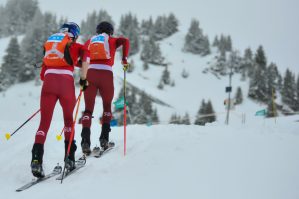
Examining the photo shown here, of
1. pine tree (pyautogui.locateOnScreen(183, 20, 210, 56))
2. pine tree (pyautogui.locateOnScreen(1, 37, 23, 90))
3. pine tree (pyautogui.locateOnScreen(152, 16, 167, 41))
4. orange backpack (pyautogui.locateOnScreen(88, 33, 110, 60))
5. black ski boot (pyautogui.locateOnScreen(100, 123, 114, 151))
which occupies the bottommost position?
black ski boot (pyautogui.locateOnScreen(100, 123, 114, 151))

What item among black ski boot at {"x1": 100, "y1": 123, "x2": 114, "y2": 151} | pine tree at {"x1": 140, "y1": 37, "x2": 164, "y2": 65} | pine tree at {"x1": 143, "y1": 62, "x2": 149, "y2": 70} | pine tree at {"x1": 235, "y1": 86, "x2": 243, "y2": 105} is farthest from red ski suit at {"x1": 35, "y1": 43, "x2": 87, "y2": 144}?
pine tree at {"x1": 140, "y1": 37, "x2": 164, "y2": 65}

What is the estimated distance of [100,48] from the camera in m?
6.56

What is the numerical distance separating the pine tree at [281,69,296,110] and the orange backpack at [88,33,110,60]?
3006 inches

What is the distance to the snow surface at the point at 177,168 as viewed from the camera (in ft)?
12.9

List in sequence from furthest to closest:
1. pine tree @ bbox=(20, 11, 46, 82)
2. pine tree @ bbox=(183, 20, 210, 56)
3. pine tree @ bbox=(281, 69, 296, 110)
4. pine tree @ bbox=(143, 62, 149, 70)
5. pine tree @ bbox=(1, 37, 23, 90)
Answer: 1. pine tree @ bbox=(183, 20, 210, 56)
2. pine tree @ bbox=(143, 62, 149, 70)
3. pine tree @ bbox=(281, 69, 296, 110)
4. pine tree @ bbox=(20, 11, 46, 82)
5. pine tree @ bbox=(1, 37, 23, 90)

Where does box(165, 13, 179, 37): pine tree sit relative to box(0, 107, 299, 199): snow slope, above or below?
above

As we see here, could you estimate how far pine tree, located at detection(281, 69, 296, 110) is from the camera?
75.4m

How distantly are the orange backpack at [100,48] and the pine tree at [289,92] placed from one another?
7636 cm

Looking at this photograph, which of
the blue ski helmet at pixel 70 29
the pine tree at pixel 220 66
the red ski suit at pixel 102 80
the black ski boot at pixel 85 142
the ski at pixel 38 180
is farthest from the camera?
the pine tree at pixel 220 66

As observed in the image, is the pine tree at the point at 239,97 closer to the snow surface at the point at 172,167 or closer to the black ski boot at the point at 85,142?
the snow surface at the point at 172,167

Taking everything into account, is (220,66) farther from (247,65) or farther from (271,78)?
(271,78)

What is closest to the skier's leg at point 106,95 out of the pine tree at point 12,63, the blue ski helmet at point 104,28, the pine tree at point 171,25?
the blue ski helmet at point 104,28

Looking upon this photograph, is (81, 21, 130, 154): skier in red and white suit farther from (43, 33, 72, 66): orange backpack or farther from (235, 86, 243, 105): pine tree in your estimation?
(235, 86, 243, 105): pine tree

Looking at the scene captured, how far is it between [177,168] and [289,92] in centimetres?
7895
